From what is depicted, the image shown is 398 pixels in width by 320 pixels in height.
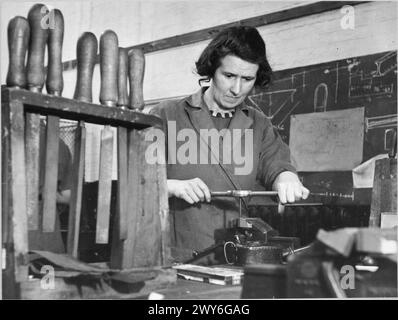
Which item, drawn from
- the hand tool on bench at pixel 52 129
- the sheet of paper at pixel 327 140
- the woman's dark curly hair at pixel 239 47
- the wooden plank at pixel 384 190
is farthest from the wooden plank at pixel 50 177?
the sheet of paper at pixel 327 140

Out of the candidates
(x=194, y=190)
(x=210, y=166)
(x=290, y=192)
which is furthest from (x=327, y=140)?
(x=194, y=190)

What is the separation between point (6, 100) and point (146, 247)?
38 cm

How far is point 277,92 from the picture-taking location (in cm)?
235

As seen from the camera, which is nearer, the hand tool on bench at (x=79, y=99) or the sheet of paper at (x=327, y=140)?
the hand tool on bench at (x=79, y=99)

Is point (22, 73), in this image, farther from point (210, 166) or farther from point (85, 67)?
point (210, 166)

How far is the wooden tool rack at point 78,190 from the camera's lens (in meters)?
0.77

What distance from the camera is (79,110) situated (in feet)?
2.84

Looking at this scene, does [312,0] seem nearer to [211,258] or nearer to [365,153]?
[365,153]

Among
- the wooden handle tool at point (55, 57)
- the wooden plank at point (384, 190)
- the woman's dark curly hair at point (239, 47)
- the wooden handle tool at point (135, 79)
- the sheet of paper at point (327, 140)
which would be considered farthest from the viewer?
the sheet of paper at point (327, 140)

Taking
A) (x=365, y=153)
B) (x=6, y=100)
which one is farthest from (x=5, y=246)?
(x=365, y=153)

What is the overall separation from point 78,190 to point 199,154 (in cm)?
88

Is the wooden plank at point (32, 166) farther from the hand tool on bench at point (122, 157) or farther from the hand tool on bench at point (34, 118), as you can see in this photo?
the hand tool on bench at point (122, 157)

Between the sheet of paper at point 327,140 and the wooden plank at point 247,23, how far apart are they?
453 mm
